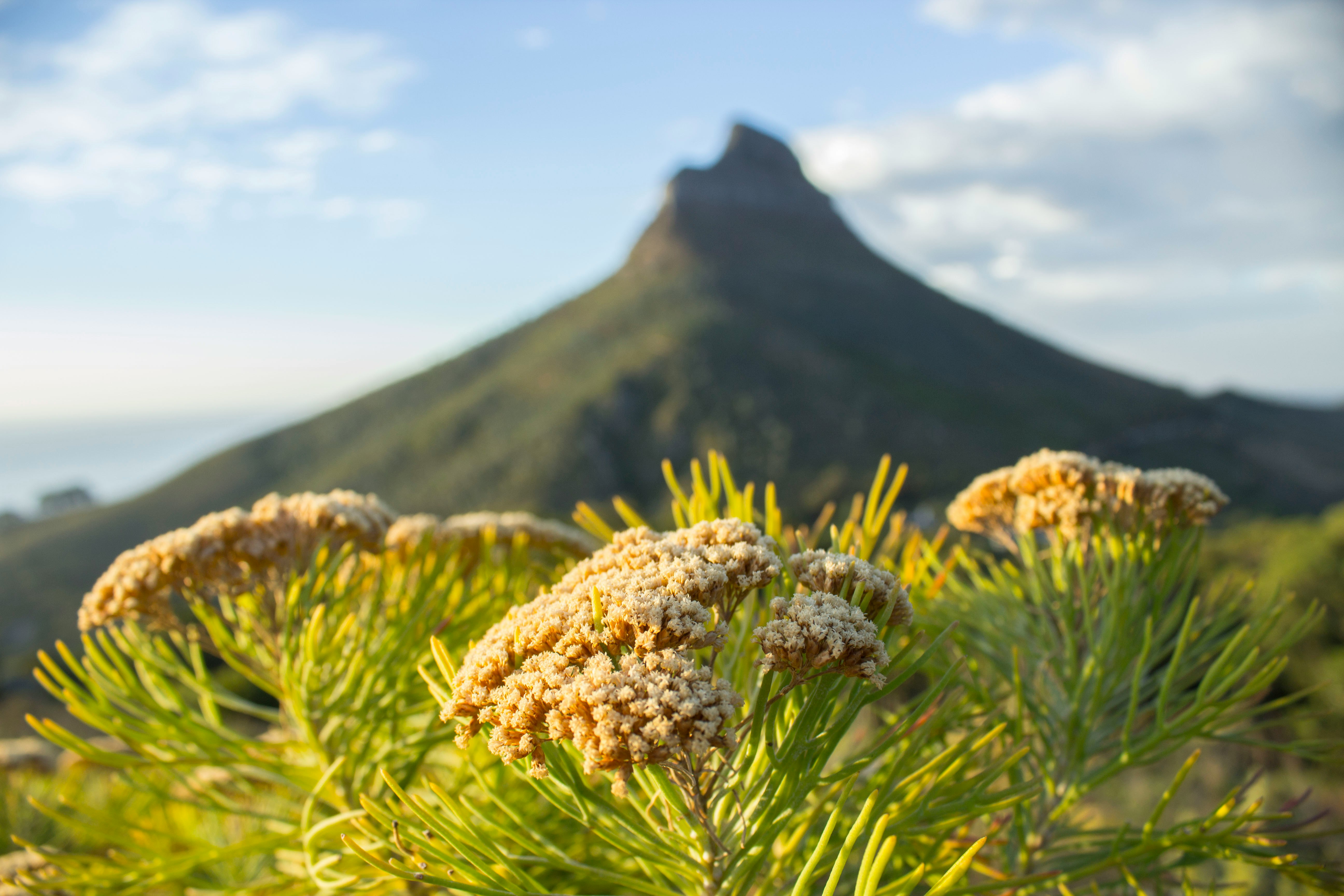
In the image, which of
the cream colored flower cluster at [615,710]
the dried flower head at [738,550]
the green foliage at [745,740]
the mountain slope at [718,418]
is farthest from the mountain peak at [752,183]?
the cream colored flower cluster at [615,710]

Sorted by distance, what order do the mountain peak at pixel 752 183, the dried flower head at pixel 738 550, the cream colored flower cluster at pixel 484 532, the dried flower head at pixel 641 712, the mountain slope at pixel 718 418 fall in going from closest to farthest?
1. the dried flower head at pixel 641 712
2. the dried flower head at pixel 738 550
3. the cream colored flower cluster at pixel 484 532
4. the mountain slope at pixel 718 418
5. the mountain peak at pixel 752 183

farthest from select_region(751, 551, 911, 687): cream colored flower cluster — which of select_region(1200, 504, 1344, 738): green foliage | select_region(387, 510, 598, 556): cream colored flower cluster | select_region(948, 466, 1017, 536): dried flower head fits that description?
select_region(1200, 504, 1344, 738): green foliage

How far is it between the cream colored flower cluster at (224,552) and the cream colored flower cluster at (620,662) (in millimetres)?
927

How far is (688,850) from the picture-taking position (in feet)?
5.36

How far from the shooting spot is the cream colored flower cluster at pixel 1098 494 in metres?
2.17

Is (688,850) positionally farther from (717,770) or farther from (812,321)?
(812,321)

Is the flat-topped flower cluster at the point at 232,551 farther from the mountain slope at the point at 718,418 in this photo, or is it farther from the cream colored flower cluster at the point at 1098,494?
the mountain slope at the point at 718,418

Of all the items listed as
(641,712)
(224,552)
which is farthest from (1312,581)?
(224,552)

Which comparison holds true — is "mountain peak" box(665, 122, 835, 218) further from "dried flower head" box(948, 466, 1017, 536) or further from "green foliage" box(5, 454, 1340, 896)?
"green foliage" box(5, 454, 1340, 896)

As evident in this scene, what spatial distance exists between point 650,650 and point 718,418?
302 feet

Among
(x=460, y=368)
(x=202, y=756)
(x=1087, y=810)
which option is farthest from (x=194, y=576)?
(x=460, y=368)

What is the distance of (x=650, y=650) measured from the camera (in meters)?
1.33

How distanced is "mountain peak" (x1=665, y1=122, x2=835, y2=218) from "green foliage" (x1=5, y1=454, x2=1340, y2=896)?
140 meters

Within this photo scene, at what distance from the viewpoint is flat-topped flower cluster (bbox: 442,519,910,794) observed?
1.21 meters
